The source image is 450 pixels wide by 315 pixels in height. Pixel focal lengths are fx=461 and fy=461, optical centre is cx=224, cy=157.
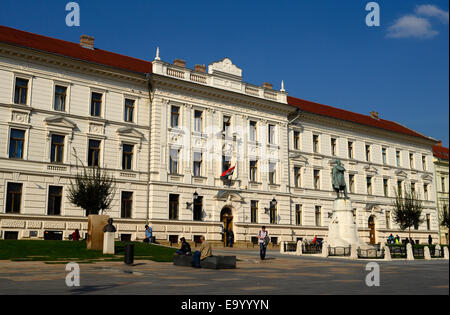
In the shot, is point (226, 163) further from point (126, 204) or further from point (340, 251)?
point (340, 251)

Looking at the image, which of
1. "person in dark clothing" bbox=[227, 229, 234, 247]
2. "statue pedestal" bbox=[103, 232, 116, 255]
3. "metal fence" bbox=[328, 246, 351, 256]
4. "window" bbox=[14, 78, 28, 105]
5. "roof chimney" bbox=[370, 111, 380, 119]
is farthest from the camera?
"roof chimney" bbox=[370, 111, 380, 119]

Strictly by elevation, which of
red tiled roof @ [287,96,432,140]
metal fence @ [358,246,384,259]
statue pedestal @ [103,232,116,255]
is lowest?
metal fence @ [358,246,384,259]

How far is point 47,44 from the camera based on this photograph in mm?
36531

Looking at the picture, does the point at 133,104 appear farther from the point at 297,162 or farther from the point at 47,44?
the point at 297,162

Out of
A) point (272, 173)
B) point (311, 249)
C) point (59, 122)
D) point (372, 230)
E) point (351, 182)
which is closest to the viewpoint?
point (311, 249)

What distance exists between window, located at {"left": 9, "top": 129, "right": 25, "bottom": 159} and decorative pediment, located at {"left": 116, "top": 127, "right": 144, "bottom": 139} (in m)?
7.12

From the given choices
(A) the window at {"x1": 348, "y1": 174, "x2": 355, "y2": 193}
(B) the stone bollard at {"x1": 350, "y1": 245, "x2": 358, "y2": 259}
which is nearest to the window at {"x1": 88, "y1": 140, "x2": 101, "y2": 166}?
(B) the stone bollard at {"x1": 350, "y1": 245, "x2": 358, "y2": 259}

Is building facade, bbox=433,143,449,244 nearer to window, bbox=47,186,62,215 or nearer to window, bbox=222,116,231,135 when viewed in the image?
window, bbox=222,116,231,135

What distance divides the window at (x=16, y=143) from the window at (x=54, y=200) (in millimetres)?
3167

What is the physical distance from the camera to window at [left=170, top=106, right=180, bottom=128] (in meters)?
38.6

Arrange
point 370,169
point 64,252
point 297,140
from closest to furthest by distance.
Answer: point 64,252, point 297,140, point 370,169

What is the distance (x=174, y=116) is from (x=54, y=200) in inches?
467

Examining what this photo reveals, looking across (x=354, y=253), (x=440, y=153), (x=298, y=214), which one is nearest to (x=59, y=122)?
(x=354, y=253)

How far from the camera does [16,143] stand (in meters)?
31.9
